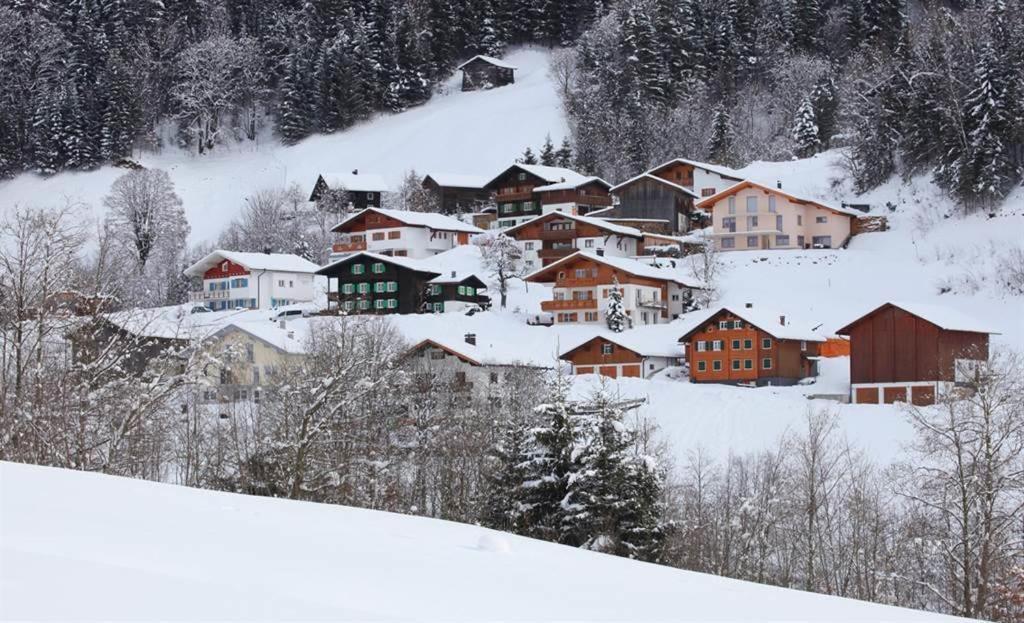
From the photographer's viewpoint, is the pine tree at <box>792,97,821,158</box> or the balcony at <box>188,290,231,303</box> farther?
the pine tree at <box>792,97,821,158</box>

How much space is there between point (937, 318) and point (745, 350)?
27.5 ft

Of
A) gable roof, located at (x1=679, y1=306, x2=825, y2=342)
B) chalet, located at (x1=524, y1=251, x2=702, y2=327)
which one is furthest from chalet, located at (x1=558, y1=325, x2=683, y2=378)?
chalet, located at (x1=524, y1=251, x2=702, y2=327)

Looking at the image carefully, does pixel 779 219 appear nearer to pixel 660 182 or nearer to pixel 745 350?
pixel 660 182

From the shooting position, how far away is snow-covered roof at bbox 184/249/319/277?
7338cm

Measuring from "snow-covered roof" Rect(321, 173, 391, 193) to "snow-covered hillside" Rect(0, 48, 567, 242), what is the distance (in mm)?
4863

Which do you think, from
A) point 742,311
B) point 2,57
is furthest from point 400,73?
point 742,311

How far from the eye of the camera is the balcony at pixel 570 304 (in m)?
62.9

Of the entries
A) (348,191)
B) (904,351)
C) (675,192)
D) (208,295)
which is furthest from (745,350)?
(348,191)

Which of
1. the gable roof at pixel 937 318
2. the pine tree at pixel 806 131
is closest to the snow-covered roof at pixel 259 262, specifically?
the pine tree at pixel 806 131

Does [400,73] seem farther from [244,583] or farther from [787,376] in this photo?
[244,583]

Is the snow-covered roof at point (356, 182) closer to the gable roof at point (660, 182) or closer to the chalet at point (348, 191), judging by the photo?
the chalet at point (348, 191)

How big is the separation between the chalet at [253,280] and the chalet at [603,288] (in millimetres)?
17703

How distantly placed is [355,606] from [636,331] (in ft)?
178

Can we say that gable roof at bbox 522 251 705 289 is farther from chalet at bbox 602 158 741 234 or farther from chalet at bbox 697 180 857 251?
chalet at bbox 602 158 741 234
